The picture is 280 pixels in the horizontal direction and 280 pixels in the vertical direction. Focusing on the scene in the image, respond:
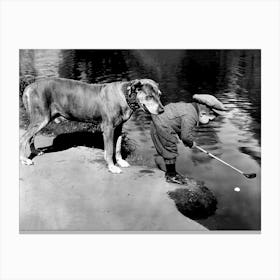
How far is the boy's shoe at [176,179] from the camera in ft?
14.7

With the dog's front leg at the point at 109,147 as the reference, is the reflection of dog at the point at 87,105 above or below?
above

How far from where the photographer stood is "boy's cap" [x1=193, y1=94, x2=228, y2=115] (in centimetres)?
444

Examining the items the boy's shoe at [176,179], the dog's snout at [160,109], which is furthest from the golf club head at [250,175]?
the dog's snout at [160,109]

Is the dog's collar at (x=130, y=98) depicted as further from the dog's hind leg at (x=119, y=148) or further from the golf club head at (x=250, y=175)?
the golf club head at (x=250, y=175)

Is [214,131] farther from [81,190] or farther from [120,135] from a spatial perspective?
[81,190]

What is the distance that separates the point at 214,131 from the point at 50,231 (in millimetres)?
1891

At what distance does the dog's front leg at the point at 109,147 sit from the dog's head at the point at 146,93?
39 cm

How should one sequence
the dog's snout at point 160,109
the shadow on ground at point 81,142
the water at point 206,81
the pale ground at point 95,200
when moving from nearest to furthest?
the pale ground at point 95,200 < the dog's snout at point 160,109 < the water at point 206,81 < the shadow on ground at point 81,142

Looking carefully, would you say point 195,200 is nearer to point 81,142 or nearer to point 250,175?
point 250,175

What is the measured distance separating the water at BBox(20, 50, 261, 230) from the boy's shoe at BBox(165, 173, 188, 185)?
76 mm

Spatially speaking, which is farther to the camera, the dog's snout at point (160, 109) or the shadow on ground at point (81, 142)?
the shadow on ground at point (81, 142)

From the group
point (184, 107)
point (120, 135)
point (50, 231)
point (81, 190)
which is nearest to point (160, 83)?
point (184, 107)

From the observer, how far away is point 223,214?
434 cm
